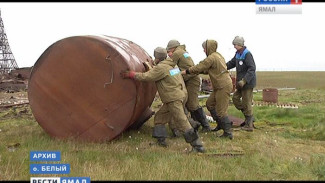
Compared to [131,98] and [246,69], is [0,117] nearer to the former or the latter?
[131,98]

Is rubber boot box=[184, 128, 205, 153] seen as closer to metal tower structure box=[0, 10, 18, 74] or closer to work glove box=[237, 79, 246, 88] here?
work glove box=[237, 79, 246, 88]

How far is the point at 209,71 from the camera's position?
640 cm

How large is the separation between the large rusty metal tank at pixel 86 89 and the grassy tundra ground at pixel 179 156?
29cm

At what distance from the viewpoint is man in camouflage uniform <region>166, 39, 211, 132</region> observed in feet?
21.4

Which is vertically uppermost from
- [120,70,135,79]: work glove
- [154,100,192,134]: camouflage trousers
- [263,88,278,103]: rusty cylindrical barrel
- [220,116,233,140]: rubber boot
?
[120,70,135,79]: work glove

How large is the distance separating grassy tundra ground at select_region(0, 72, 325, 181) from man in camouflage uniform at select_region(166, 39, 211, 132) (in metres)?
0.53

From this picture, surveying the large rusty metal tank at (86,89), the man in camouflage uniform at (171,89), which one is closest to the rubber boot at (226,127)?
the man in camouflage uniform at (171,89)

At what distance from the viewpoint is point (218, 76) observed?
6355 mm

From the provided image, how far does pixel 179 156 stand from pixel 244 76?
3033 mm

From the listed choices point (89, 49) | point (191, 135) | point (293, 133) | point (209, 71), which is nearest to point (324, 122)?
point (293, 133)

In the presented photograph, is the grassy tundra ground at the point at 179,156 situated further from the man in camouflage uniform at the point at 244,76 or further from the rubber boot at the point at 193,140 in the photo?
the man in camouflage uniform at the point at 244,76

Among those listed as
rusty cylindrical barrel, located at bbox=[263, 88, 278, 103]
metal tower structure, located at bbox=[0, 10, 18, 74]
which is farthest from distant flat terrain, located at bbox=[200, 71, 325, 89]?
metal tower structure, located at bbox=[0, 10, 18, 74]

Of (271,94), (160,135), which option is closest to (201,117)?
(160,135)

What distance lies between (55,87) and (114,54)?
47.5 inches
